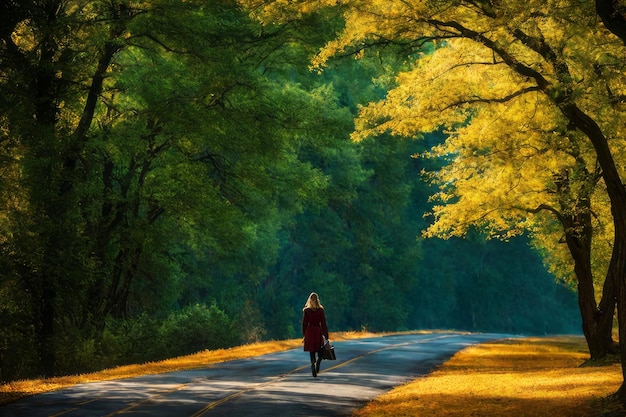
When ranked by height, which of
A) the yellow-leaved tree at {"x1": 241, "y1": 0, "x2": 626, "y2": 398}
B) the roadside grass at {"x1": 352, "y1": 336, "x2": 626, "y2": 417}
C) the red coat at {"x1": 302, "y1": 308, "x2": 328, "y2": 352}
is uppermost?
the yellow-leaved tree at {"x1": 241, "y1": 0, "x2": 626, "y2": 398}

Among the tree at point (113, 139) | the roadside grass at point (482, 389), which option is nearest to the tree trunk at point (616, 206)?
the roadside grass at point (482, 389)

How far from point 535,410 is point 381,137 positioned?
48309 mm

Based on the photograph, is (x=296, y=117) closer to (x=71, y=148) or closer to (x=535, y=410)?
(x=71, y=148)

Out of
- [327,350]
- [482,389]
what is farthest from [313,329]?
[482,389]

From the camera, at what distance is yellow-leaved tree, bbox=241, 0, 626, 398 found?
18.9 metres

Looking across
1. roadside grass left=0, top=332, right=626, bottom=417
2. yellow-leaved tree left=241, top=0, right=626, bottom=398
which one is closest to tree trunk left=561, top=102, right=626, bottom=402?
yellow-leaved tree left=241, top=0, right=626, bottom=398

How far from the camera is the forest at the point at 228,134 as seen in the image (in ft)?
67.9

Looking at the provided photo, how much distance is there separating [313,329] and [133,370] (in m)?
7.38

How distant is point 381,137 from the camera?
213ft

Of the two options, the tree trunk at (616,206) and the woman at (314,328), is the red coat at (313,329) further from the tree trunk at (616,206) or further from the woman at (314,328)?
the tree trunk at (616,206)

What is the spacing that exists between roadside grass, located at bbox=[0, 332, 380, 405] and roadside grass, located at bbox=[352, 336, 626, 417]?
759 cm

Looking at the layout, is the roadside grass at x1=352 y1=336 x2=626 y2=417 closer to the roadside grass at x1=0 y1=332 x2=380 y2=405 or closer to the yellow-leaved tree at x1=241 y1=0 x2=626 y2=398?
the yellow-leaved tree at x1=241 y1=0 x2=626 y2=398

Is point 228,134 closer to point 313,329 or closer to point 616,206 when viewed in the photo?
point 313,329

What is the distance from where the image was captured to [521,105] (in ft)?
82.6
